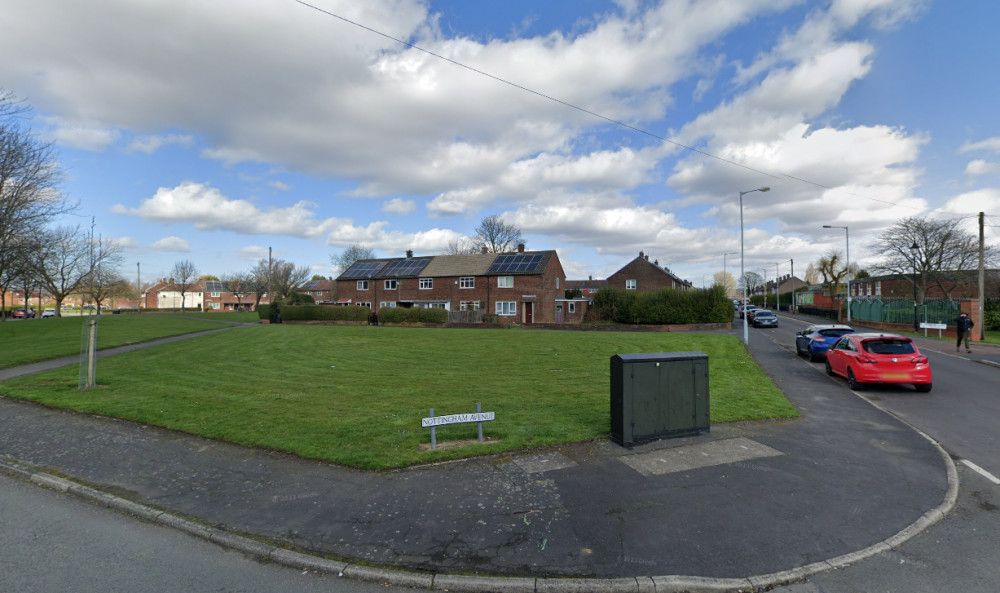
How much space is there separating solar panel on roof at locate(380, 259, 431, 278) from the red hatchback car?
138 feet

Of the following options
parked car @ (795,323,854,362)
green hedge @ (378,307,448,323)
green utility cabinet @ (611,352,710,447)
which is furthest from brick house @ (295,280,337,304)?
green utility cabinet @ (611,352,710,447)

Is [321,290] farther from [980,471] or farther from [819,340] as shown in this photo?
[980,471]

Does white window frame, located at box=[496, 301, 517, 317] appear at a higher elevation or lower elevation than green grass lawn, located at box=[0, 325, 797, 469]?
higher

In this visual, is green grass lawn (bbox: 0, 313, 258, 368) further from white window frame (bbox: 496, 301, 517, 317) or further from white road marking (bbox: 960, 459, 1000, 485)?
white window frame (bbox: 496, 301, 517, 317)

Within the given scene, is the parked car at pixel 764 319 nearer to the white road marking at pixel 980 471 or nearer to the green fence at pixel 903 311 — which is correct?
the green fence at pixel 903 311

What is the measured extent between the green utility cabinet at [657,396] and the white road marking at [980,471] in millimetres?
3264

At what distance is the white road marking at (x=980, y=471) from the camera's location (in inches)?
240

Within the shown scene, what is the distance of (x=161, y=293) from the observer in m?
112

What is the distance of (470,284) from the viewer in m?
47.8

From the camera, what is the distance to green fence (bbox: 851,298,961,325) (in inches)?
1334

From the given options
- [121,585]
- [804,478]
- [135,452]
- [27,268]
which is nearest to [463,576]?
[121,585]

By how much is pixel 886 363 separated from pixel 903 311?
34.3 m

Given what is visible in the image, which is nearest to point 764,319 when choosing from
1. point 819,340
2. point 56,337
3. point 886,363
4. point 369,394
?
point 819,340

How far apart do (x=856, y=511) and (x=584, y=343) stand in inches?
745
